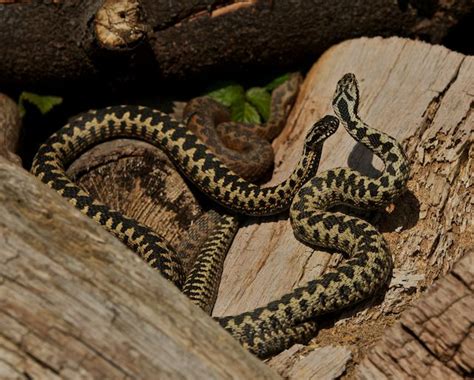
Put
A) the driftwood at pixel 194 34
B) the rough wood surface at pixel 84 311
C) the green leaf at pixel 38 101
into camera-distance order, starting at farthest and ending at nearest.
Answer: the green leaf at pixel 38 101
the driftwood at pixel 194 34
the rough wood surface at pixel 84 311

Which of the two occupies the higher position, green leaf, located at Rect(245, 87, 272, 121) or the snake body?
green leaf, located at Rect(245, 87, 272, 121)

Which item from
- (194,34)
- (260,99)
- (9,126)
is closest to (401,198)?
(260,99)

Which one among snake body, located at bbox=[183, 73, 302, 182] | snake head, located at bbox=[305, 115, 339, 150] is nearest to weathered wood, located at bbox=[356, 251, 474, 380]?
snake head, located at bbox=[305, 115, 339, 150]

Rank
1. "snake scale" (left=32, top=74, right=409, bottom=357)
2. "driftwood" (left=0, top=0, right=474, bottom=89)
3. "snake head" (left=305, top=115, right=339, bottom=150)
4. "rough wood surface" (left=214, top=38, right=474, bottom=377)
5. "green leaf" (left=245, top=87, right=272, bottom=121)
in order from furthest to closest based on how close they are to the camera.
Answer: "green leaf" (left=245, top=87, right=272, bottom=121)
"driftwood" (left=0, top=0, right=474, bottom=89)
"snake head" (left=305, top=115, right=339, bottom=150)
"rough wood surface" (left=214, top=38, right=474, bottom=377)
"snake scale" (left=32, top=74, right=409, bottom=357)

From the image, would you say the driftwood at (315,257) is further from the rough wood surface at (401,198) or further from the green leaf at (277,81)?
the green leaf at (277,81)

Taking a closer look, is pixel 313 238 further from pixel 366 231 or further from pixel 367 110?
pixel 367 110

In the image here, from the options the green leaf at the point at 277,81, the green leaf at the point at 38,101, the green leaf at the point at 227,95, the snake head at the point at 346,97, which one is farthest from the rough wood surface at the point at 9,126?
the snake head at the point at 346,97

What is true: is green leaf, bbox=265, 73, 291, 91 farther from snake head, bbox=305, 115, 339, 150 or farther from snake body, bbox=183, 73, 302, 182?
snake head, bbox=305, 115, 339, 150
